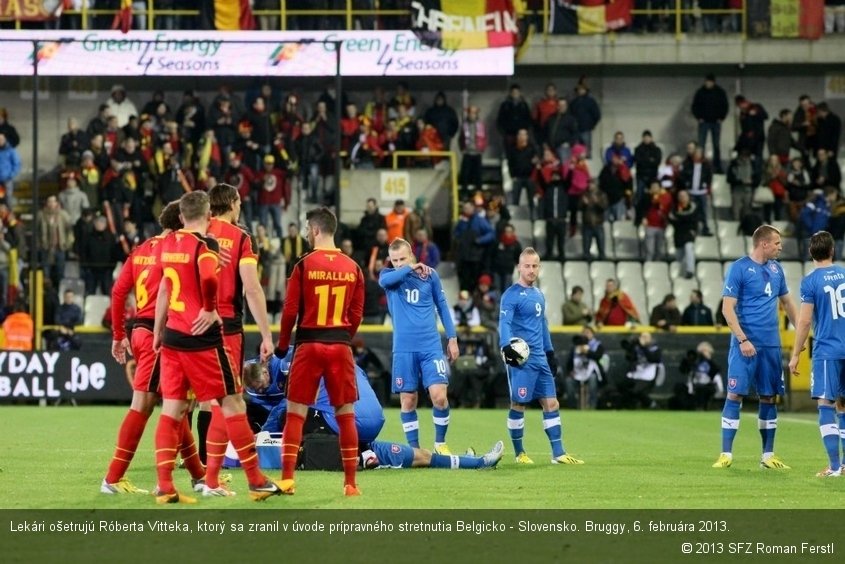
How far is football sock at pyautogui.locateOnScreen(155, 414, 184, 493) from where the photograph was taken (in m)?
10.6

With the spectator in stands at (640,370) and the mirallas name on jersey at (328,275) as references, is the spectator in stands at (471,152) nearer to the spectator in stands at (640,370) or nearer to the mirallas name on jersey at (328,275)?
the spectator in stands at (640,370)

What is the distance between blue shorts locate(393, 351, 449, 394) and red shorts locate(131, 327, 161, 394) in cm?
360

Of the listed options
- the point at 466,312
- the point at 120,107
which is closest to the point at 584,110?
the point at 466,312

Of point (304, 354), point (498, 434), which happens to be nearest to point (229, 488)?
point (304, 354)

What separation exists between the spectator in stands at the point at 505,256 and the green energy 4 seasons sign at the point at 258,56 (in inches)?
139

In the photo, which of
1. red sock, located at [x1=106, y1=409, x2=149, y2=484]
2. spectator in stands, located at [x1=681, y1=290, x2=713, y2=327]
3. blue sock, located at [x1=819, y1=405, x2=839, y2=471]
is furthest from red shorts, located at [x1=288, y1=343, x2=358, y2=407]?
spectator in stands, located at [x1=681, y1=290, x2=713, y2=327]

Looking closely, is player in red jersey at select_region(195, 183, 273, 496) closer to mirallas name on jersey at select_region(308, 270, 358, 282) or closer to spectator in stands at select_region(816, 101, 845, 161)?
mirallas name on jersey at select_region(308, 270, 358, 282)

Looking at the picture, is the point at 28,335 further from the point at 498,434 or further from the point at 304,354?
the point at 304,354

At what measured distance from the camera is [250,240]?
1134cm

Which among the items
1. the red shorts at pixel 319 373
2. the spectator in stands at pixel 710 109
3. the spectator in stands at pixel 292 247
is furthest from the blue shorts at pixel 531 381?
the spectator in stands at pixel 710 109

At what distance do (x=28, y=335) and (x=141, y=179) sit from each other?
5166 millimetres

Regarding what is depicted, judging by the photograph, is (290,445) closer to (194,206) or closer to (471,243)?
(194,206)

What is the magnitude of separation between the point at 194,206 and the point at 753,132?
2495 centimetres

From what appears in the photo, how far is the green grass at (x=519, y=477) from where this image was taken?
10.9 meters
